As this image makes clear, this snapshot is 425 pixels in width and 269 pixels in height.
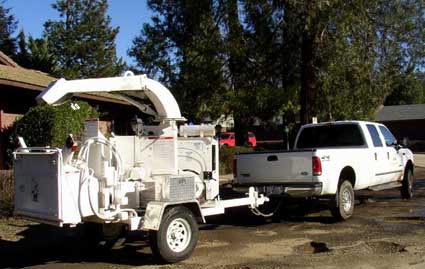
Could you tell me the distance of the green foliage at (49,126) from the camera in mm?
13711

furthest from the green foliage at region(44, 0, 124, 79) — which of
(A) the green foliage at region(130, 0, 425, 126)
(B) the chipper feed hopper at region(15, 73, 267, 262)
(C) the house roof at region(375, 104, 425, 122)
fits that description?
(B) the chipper feed hopper at region(15, 73, 267, 262)

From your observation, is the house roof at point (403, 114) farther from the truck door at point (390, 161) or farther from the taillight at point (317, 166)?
the taillight at point (317, 166)

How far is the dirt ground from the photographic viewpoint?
26.5ft

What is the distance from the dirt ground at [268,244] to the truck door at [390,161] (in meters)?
1.00

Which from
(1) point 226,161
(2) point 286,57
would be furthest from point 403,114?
(1) point 226,161

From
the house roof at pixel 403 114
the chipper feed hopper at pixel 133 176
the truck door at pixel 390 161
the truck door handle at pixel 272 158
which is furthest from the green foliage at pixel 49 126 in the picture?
the house roof at pixel 403 114

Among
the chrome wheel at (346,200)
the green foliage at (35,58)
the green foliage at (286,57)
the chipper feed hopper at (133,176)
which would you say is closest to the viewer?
the chipper feed hopper at (133,176)

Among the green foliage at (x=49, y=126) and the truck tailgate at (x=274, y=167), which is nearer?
the truck tailgate at (x=274, y=167)

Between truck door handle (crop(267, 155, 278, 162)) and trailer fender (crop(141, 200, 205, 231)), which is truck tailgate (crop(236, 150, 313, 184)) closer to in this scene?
A: truck door handle (crop(267, 155, 278, 162))

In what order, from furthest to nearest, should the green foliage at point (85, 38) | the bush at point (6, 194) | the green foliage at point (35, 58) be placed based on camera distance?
1. the green foliage at point (85, 38)
2. the green foliage at point (35, 58)
3. the bush at point (6, 194)

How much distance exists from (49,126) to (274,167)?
5.61 metres

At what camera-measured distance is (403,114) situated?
59000mm

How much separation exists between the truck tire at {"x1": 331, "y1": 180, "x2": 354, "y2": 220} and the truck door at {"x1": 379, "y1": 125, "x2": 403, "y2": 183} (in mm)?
2069

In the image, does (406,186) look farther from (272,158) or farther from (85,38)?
(85,38)
